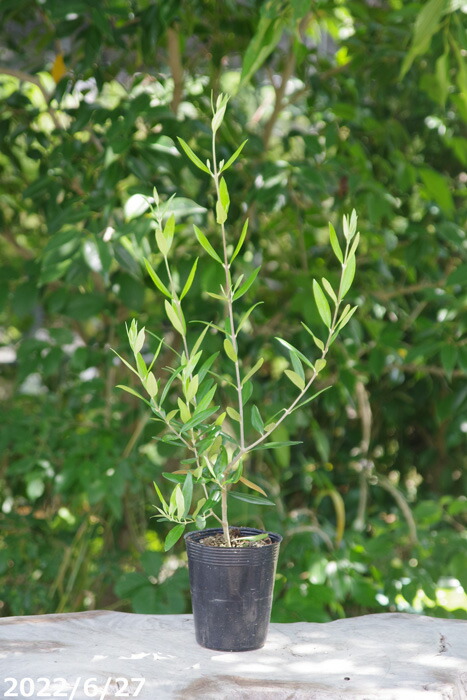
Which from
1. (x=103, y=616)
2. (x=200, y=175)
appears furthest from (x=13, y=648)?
(x=200, y=175)

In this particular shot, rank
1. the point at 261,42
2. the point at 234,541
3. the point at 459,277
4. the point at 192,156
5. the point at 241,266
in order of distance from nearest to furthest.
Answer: the point at 192,156 → the point at 234,541 → the point at 261,42 → the point at 459,277 → the point at 241,266

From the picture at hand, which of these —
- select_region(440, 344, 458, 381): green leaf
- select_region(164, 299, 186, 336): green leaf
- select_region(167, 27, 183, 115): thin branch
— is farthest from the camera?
select_region(167, 27, 183, 115): thin branch

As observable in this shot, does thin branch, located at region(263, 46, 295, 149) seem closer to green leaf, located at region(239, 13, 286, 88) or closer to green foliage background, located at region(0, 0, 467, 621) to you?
green foliage background, located at region(0, 0, 467, 621)

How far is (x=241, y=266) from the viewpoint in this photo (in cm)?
195

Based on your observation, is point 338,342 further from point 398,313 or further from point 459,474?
point 459,474

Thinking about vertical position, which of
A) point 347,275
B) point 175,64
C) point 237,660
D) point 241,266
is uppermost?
point 175,64

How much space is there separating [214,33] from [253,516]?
1156 millimetres

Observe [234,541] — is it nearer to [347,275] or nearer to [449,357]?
[347,275]

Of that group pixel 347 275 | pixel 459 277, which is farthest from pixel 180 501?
pixel 459 277

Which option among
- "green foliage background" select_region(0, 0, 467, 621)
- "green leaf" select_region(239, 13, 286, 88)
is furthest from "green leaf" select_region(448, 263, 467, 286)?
"green leaf" select_region(239, 13, 286, 88)

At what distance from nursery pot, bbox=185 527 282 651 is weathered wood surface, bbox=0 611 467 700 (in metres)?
0.02

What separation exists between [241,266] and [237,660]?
41.1 inches

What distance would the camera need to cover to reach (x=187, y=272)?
5.67 ft

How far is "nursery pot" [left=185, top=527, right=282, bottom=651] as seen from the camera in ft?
3.55
